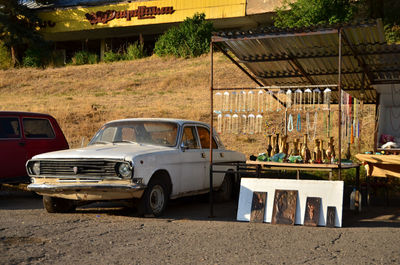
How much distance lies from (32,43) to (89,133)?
20.5 m

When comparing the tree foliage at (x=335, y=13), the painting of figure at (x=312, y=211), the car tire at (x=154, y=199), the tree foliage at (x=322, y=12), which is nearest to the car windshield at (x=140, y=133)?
the car tire at (x=154, y=199)

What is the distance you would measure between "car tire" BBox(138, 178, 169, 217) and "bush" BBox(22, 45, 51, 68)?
108ft

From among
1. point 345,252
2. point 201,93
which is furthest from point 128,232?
point 201,93

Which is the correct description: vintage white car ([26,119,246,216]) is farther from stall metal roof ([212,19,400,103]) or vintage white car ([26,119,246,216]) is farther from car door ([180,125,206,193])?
stall metal roof ([212,19,400,103])

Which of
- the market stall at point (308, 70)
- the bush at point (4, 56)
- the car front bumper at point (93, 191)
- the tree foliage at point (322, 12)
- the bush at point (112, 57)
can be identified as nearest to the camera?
the car front bumper at point (93, 191)

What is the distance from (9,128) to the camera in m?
10.8

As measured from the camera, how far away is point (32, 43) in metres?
38.9

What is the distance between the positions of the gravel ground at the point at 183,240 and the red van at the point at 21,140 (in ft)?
4.97

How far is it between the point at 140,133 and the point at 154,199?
1443mm

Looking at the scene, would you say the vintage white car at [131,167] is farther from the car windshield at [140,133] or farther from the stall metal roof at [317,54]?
the stall metal roof at [317,54]

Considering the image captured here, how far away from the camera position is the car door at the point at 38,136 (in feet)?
36.3

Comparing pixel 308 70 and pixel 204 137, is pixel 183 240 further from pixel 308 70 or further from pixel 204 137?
pixel 308 70

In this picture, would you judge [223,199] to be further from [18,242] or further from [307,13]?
[307,13]

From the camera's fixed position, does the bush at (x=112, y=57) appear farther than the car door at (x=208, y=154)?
Yes
